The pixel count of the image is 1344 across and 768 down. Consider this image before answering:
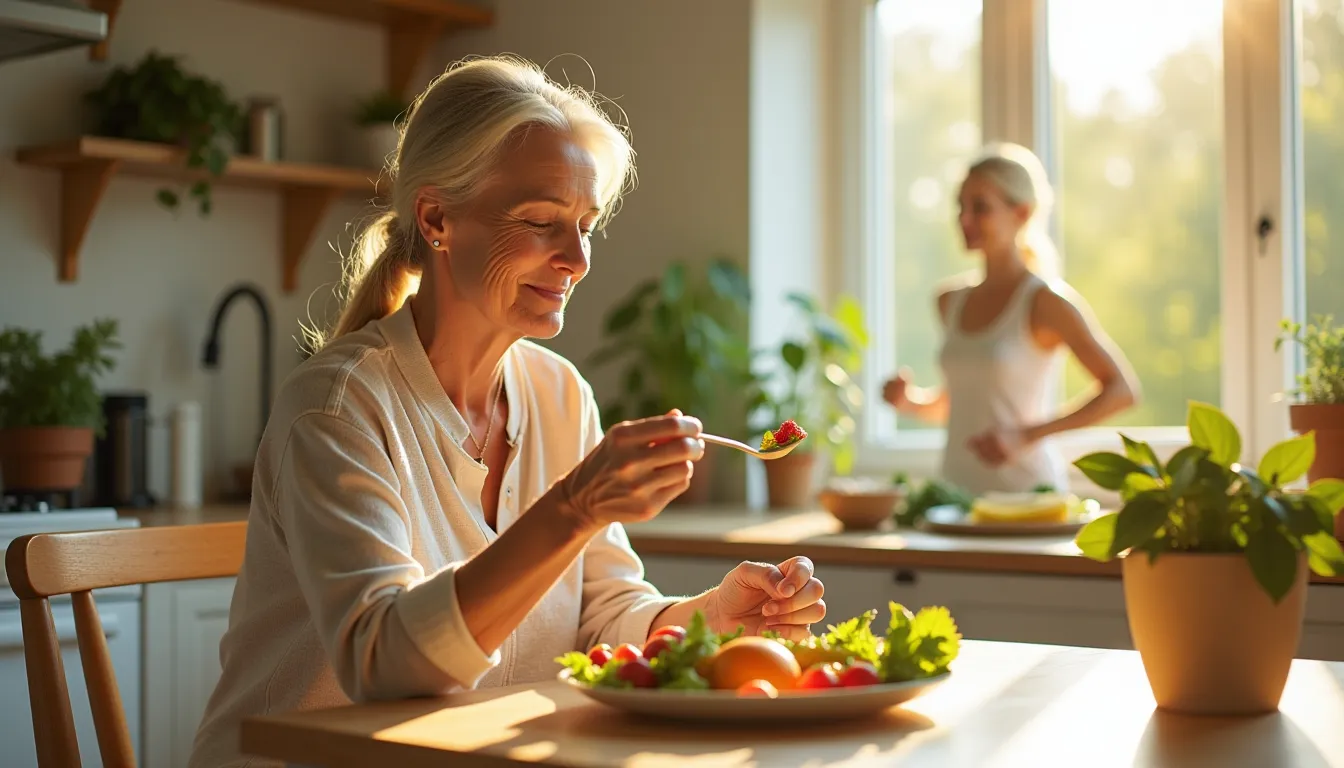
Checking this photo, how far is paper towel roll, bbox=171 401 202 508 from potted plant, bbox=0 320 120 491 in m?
0.42

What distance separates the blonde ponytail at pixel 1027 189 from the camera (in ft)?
9.77

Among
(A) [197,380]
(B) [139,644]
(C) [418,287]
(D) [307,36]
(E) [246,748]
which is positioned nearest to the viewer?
(E) [246,748]

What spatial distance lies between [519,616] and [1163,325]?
240cm

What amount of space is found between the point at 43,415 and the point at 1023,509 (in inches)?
74.8

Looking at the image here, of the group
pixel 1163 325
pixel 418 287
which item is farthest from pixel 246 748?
pixel 1163 325

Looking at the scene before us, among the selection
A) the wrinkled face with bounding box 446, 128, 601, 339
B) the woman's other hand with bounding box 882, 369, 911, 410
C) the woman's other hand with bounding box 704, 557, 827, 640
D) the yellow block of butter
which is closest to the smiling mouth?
the wrinkled face with bounding box 446, 128, 601, 339

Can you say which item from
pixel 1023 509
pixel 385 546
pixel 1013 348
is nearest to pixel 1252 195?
pixel 1013 348

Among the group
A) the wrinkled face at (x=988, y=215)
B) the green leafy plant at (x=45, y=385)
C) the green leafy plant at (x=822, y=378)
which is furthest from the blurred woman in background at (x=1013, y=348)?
the green leafy plant at (x=45, y=385)

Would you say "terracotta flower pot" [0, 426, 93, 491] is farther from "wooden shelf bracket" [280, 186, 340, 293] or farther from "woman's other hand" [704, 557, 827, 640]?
"woman's other hand" [704, 557, 827, 640]

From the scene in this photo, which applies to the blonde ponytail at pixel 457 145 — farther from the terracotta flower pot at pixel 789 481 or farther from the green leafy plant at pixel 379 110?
the green leafy plant at pixel 379 110

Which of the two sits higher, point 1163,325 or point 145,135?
point 145,135

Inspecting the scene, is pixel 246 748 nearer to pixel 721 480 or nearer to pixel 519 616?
pixel 519 616

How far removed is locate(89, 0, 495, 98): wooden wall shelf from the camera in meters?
3.68

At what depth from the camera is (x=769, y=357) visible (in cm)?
360
